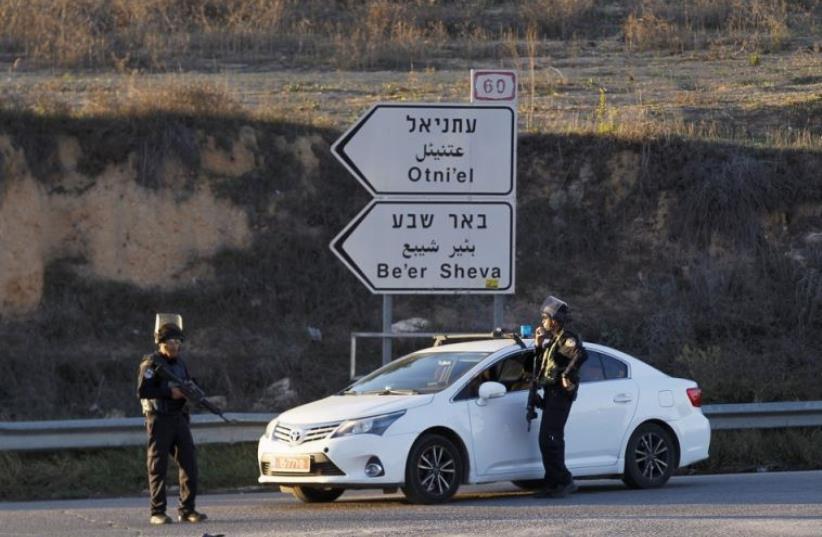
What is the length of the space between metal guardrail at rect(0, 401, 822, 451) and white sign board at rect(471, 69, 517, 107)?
158 inches

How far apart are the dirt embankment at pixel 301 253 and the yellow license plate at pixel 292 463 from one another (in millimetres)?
7959

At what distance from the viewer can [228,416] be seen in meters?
15.1

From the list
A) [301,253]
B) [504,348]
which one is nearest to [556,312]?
[504,348]

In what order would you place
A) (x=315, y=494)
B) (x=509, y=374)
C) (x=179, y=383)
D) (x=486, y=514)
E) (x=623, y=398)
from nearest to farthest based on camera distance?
1. (x=179, y=383)
2. (x=486, y=514)
3. (x=315, y=494)
4. (x=509, y=374)
5. (x=623, y=398)

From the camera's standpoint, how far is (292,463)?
13.0 m

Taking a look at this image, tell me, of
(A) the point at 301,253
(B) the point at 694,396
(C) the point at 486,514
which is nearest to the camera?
(C) the point at 486,514

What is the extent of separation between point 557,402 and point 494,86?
15.6ft

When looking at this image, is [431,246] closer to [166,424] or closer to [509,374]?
[509,374]

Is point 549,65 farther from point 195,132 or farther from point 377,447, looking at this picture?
point 377,447

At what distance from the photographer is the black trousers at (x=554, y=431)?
13.4 meters

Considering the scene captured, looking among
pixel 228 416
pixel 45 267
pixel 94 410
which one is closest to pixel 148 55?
pixel 45 267

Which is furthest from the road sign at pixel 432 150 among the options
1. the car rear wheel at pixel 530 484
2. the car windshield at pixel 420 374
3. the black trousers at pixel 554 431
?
the black trousers at pixel 554 431

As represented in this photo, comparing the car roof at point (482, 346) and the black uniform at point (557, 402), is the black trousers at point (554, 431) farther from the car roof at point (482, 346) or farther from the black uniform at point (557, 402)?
the car roof at point (482, 346)

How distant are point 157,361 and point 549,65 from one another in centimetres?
2349
